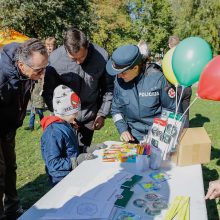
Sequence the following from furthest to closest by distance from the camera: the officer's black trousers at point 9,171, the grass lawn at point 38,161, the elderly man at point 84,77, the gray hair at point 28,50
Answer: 1. the grass lawn at point 38,161
2. the elderly man at point 84,77
3. the officer's black trousers at point 9,171
4. the gray hair at point 28,50

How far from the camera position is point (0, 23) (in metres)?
12.6

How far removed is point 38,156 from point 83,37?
270 centimetres

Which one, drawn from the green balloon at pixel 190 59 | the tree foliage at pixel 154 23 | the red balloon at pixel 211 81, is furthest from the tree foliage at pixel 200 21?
the red balloon at pixel 211 81

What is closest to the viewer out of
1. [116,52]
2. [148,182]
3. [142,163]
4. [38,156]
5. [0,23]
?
[148,182]

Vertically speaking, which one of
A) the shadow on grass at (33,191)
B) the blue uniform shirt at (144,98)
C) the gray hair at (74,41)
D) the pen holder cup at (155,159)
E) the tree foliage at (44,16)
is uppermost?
the tree foliage at (44,16)

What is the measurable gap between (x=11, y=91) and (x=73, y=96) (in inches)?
18.8

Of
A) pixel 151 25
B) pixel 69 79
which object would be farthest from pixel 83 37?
pixel 151 25

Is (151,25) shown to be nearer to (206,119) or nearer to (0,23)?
(0,23)

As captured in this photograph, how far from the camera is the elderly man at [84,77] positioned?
3.21 m

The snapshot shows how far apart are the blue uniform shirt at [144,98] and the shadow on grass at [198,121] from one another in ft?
14.8

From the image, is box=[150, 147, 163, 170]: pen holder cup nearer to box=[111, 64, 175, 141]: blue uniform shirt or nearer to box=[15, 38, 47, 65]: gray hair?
box=[111, 64, 175, 141]: blue uniform shirt

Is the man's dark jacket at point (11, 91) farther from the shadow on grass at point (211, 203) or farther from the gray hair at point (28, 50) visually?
the shadow on grass at point (211, 203)

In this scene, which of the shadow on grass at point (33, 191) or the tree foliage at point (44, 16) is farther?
the tree foliage at point (44, 16)

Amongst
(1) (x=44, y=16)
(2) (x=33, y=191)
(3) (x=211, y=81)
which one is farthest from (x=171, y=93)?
(1) (x=44, y=16)
